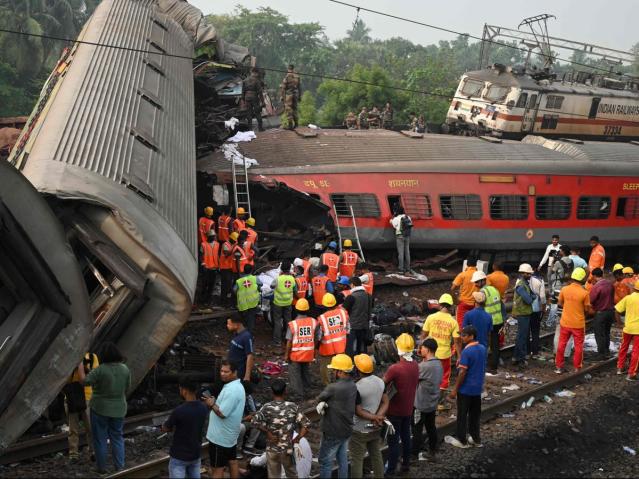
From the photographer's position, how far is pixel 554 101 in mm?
27250

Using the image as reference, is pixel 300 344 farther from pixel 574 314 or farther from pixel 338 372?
pixel 574 314

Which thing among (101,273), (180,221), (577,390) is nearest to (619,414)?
(577,390)

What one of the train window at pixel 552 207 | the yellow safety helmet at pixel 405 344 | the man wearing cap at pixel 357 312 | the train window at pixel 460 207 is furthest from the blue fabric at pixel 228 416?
the train window at pixel 552 207

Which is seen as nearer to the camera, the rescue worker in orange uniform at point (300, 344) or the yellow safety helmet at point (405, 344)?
the yellow safety helmet at point (405, 344)

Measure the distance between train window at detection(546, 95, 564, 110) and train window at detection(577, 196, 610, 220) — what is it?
16.7 ft

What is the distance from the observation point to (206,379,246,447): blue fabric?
8195mm

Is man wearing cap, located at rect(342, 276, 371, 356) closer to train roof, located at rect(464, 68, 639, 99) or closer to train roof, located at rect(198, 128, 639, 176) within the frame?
train roof, located at rect(198, 128, 639, 176)

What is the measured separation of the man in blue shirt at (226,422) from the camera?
26.9ft

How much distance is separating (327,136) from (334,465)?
1330 cm

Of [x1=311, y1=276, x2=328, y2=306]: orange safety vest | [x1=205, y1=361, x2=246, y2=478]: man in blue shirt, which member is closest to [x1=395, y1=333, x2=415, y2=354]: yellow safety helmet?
[x1=205, y1=361, x2=246, y2=478]: man in blue shirt

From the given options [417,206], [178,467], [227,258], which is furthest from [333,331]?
[417,206]

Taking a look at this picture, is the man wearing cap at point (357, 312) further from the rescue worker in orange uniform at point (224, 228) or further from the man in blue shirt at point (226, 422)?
the man in blue shirt at point (226, 422)

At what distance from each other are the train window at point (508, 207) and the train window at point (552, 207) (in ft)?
1.32

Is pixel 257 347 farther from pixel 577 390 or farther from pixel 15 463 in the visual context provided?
pixel 15 463
